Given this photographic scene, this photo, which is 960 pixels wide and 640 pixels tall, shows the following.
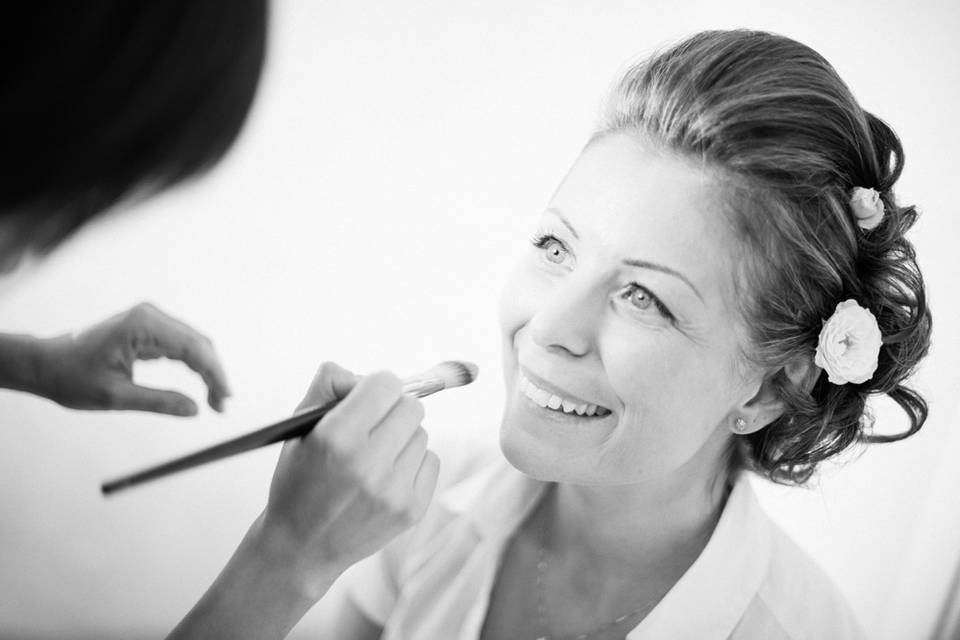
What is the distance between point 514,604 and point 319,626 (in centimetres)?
28

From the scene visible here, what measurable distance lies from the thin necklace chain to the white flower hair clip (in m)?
0.49

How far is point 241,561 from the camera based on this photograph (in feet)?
2.21

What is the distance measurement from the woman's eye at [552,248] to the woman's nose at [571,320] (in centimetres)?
6

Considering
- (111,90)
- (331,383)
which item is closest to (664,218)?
(331,383)

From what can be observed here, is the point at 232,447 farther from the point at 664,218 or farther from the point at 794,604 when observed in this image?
the point at 794,604

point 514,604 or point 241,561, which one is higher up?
point 241,561

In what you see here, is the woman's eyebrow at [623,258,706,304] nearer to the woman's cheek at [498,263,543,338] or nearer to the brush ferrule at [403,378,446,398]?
the woman's cheek at [498,263,543,338]

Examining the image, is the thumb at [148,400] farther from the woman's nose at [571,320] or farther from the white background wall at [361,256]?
the woman's nose at [571,320]

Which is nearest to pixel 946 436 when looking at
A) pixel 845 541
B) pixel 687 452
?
pixel 845 541

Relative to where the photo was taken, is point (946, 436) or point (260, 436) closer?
point (260, 436)

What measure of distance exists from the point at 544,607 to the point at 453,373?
406 millimetres

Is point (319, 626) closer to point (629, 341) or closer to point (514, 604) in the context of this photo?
point (514, 604)

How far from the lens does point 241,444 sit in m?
0.59

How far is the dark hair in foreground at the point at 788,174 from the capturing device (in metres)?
0.80
